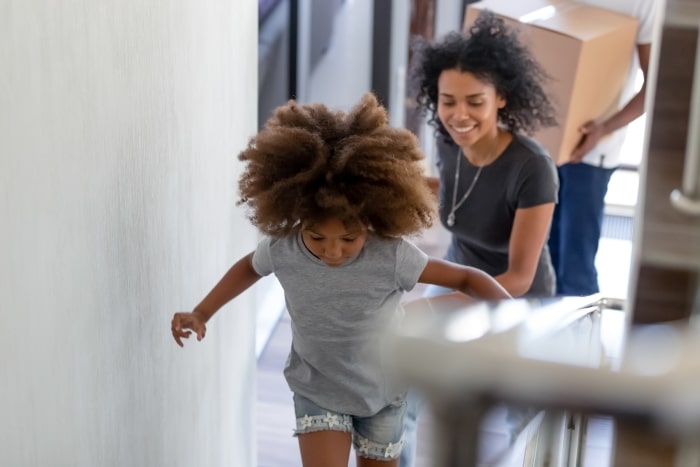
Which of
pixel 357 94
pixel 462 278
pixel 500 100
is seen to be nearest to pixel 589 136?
pixel 500 100

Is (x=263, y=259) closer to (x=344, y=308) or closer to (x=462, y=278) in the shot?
(x=344, y=308)

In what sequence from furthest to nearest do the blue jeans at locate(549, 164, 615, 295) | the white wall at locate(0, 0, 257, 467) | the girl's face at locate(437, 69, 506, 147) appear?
the blue jeans at locate(549, 164, 615, 295) < the girl's face at locate(437, 69, 506, 147) < the white wall at locate(0, 0, 257, 467)

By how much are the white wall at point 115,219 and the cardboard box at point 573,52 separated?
3.04ft

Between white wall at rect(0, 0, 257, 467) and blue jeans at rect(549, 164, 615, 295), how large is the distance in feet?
3.93

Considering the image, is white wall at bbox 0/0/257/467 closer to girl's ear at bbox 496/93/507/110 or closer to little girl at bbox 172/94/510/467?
little girl at bbox 172/94/510/467

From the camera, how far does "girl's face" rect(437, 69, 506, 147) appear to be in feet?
6.91

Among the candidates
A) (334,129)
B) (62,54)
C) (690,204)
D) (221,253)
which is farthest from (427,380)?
(221,253)

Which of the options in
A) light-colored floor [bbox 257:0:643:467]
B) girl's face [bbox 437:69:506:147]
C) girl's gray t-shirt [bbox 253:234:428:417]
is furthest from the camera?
light-colored floor [bbox 257:0:643:467]

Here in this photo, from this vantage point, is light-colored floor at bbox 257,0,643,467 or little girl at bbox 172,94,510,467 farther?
light-colored floor at bbox 257,0,643,467

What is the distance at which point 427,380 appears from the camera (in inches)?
16.4

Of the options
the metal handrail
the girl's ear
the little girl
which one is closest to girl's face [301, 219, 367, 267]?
the little girl

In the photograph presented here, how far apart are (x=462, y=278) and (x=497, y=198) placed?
19.3 inches

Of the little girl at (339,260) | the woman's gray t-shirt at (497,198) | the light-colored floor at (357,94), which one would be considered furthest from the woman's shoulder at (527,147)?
the light-colored floor at (357,94)

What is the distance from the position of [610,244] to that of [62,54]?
12.6 feet
